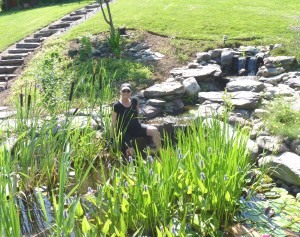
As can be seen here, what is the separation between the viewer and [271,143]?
570cm

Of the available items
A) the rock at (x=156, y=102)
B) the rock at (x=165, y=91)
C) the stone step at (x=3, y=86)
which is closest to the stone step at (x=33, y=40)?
the stone step at (x=3, y=86)

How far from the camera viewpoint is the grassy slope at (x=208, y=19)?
12.5 meters

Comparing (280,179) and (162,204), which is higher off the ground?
(162,204)

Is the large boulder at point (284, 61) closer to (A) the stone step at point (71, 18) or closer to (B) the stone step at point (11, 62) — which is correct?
(B) the stone step at point (11, 62)

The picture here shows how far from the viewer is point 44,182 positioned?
16.9 ft

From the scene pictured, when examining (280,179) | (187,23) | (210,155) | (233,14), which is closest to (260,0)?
(233,14)

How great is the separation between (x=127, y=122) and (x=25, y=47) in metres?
8.01

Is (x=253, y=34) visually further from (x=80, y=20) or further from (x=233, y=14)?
(x=80, y=20)

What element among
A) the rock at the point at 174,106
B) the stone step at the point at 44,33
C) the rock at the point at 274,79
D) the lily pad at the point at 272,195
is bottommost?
the rock at the point at 174,106

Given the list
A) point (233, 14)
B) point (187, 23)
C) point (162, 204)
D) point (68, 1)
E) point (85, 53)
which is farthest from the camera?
point (68, 1)

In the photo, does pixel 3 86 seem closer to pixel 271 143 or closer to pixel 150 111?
pixel 150 111

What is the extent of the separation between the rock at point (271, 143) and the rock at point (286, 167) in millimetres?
212

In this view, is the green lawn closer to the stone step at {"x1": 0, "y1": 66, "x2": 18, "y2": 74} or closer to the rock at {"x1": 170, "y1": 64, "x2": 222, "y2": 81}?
the stone step at {"x1": 0, "y1": 66, "x2": 18, "y2": 74}

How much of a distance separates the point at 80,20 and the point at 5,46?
134 inches
